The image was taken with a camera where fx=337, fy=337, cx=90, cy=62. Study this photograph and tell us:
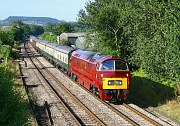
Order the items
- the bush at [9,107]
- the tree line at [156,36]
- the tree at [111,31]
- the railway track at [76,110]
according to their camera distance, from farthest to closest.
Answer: the tree at [111,31] → the tree line at [156,36] → the railway track at [76,110] → the bush at [9,107]

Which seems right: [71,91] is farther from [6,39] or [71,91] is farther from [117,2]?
[6,39]

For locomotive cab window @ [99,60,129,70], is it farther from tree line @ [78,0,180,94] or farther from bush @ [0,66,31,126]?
bush @ [0,66,31,126]

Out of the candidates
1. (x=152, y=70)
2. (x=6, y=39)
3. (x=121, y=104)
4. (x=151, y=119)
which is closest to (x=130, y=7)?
(x=152, y=70)

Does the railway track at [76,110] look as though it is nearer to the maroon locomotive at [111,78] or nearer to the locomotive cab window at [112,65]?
the maroon locomotive at [111,78]

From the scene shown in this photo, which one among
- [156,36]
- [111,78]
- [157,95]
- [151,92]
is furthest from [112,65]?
[156,36]

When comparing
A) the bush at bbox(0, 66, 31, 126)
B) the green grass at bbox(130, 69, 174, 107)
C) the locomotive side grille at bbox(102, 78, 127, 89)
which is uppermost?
the bush at bbox(0, 66, 31, 126)

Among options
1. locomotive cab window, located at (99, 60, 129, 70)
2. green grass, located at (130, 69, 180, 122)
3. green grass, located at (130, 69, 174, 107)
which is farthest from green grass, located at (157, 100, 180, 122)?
locomotive cab window, located at (99, 60, 129, 70)

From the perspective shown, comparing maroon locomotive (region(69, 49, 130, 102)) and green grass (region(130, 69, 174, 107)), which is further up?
maroon locomotive (region(69, 49, 130, 102))

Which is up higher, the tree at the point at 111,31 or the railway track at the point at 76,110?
the tree at the point at 111,31

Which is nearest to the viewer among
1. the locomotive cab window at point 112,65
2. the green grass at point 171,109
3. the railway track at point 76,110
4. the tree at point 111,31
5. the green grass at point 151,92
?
the railway track at point 76,110

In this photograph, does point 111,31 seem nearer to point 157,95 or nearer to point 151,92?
point 151,92

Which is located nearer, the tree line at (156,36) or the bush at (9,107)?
the bush at (9,107)

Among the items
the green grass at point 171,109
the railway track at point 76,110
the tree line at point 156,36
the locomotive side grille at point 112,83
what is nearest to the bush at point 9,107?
the railway track at point 76,110

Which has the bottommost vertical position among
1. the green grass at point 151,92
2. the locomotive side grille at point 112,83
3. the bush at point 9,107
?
the green grass at point 151,92
